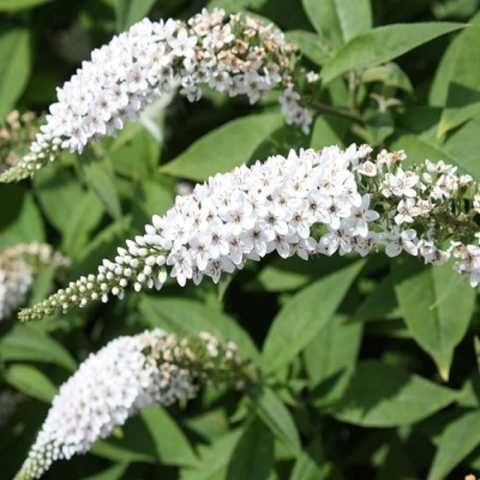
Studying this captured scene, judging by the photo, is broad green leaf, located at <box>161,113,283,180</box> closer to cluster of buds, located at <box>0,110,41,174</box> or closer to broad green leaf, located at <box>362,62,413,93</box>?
broad green leaf, located at <box>362,62,413,93</box>

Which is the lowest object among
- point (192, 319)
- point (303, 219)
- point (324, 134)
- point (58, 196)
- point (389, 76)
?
point (192, 319)

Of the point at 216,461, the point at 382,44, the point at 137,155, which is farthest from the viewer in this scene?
the point at 137,155

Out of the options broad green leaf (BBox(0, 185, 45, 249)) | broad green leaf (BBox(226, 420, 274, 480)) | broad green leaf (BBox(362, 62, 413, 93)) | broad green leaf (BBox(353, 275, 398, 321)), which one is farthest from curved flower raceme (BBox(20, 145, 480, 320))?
broad green leaf (BBox(0, 185, 45, 249))

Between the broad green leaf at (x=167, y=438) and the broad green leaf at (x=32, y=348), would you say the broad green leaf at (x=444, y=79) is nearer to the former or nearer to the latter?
the broad green leaf at (x=167, y=438)

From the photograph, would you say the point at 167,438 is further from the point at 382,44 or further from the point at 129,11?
the point at 382,44

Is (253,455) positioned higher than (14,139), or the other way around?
(14,139)

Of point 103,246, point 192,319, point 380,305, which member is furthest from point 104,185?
point 380,305

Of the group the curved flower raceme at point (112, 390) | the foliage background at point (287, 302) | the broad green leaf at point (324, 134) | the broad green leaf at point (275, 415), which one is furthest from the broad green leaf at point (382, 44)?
the broad green leaf at point (275, 415)

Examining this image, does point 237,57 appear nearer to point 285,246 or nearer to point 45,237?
point 285,246
